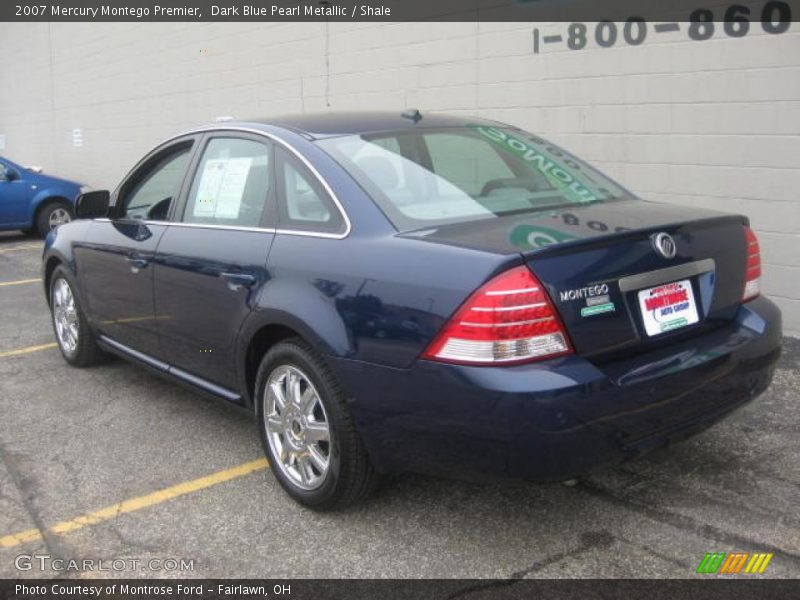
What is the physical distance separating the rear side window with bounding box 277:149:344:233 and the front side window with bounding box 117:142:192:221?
983 millimetres

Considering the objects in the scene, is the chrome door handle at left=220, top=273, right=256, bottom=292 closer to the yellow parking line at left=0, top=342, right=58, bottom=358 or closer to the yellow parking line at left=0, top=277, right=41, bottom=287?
the yellow parking line at left=0, top=342, right=58, bottom=358

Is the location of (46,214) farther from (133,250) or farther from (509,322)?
(509,322)

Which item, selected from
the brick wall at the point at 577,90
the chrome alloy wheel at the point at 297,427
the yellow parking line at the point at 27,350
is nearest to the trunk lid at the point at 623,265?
the chrome alloy wheel at the point at 297,427

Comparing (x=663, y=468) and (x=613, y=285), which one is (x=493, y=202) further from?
(x=663, y=468)

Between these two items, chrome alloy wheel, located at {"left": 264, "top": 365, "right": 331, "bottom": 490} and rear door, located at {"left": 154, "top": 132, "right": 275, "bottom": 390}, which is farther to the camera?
rear door, located at {"left": 154, "top": 132, "right": 275, "bottom": 390}

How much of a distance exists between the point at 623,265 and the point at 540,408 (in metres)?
0.64

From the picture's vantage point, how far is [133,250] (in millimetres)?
4660

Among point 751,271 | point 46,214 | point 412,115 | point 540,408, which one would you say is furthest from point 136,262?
point 46,214

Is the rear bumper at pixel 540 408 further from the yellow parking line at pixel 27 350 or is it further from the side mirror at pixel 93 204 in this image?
the yellow parking line at pixel 27 350

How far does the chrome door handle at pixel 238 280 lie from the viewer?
370cm

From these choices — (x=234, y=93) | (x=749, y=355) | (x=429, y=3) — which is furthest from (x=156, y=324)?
(x=234, y=93)

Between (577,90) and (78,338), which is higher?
(577,90)

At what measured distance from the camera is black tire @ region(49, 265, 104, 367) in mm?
5531

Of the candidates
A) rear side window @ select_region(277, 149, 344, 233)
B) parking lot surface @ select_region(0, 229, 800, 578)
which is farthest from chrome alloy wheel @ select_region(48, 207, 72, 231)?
rear side window @ select_region(277, 149, 344, 233)
